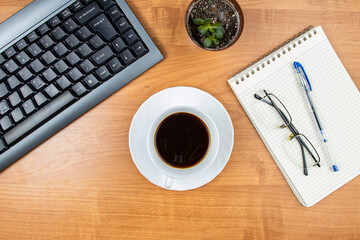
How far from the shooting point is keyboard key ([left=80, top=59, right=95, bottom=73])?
549 mm

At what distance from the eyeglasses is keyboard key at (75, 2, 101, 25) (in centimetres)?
36

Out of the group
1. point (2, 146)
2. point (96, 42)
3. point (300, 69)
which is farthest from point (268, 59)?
point (2, 146)

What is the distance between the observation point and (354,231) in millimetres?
623

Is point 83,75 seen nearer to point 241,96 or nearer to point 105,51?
point 105,51

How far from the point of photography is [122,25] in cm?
55

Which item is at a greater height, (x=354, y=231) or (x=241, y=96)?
(x=241, y=96)

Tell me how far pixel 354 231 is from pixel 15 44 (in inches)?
31.2

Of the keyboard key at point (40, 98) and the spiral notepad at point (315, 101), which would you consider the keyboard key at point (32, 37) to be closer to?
the keyboard key at point (40, 98)

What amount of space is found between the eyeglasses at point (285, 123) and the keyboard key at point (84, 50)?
1.12 feet

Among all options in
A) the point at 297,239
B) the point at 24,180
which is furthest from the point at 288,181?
the point at 24,180

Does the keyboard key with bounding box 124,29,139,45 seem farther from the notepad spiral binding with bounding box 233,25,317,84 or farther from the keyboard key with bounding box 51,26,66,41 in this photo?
the notepad spiral binding with bounding box 233,25,317,84

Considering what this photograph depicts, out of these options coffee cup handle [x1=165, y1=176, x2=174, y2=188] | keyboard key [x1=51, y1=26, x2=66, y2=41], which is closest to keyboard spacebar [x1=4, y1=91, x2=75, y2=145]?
keyboard key [x1=51, y1=26, x2=66, y2=41]

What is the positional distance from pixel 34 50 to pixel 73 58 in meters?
0.08

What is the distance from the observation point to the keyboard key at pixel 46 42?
0.55 meters
